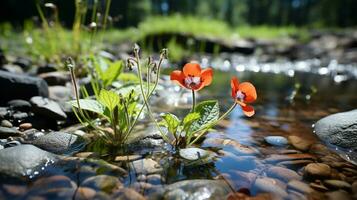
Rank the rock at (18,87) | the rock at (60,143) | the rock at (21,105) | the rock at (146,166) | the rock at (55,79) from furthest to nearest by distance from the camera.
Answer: the rock at (55,79) < the rock at (18,87) < the rock at (21,105) < the rock at (60,143) < the rock at (146,166)

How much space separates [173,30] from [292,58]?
4.47 m

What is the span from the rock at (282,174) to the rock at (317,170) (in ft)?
0.23

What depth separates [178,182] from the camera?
6.11 feet

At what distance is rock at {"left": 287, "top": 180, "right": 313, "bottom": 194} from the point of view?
1.89m

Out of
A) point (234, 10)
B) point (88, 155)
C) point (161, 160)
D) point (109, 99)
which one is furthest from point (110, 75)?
point (234, 10)

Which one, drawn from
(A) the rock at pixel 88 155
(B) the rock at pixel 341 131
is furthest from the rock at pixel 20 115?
(B) the rock at pixel 341 131

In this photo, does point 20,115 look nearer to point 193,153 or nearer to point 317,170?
point 193,153

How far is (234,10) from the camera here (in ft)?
199

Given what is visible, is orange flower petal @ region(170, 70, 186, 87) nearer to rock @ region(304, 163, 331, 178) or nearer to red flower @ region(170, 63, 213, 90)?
red flower @ region(170, 63, 213, 90)

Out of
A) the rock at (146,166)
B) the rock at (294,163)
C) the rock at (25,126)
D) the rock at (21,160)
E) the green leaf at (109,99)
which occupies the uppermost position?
the green leaf at (109,99)

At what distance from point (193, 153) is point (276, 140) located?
0.78 m

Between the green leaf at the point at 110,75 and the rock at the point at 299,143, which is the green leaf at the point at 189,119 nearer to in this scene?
the rock at the point at 299,143

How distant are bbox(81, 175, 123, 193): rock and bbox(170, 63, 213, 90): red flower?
2.36 feet

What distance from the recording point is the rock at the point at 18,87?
10.6 ft
